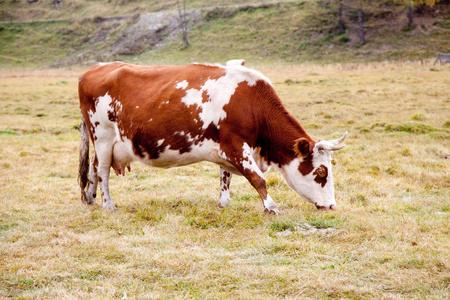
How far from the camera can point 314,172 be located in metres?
6.36

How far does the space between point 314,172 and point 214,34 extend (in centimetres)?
5478

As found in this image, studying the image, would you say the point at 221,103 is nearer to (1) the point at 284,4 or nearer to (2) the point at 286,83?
(2) the point at 286,83

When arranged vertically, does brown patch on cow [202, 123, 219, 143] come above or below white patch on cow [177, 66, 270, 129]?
below

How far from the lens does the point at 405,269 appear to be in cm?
418

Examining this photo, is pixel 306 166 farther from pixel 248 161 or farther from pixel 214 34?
pixel 214 34

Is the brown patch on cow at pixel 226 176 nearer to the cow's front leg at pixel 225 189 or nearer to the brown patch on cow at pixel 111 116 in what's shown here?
the cow's front leg at pixel 225 189

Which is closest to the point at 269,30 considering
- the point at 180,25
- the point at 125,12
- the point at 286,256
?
the point at 180,25

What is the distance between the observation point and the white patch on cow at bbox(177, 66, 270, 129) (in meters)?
6.32

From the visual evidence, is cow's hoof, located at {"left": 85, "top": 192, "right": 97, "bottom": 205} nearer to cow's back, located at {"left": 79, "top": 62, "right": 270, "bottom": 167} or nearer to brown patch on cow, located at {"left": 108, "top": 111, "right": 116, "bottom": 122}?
cow's back, located at {"left": 79, "top": 62, "right": 270, "bottom": 167}

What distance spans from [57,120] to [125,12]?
64960 mm

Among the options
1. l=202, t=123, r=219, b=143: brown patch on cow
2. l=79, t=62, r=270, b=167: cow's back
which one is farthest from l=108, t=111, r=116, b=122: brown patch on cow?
l=202, t=123, r=219, b=143: brown patch on cow

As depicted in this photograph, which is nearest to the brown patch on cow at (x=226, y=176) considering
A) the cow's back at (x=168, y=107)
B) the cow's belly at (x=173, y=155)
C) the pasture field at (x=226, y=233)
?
the pasture field at (x=226, y=233)

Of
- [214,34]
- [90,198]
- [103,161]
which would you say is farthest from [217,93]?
[214,34]

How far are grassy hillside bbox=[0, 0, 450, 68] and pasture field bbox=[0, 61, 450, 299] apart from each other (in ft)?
116
